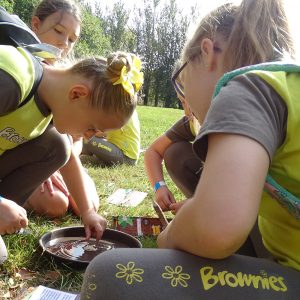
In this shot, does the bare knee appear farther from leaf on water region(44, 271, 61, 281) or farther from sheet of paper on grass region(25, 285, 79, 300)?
sheet of paper on grass region(25, 285, 79, 300)

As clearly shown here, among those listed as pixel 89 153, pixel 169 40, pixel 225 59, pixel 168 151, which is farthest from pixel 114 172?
pixel 169 40

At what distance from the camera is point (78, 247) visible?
6.56ft

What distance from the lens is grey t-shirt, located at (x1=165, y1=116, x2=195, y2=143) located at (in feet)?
8.18

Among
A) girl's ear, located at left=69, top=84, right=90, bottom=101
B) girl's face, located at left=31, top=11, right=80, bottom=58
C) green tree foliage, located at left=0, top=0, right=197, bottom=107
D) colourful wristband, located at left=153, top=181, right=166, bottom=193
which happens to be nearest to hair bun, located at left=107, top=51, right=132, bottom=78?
girl's ear, located at left=69, top=84, right=90, bottom=101

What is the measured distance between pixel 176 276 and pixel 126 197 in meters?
2.10

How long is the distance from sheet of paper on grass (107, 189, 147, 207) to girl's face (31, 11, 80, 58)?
105 centimetres

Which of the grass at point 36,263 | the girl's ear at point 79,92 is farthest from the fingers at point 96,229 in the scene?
the girl's ear at point 79,92

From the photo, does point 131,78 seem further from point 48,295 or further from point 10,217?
point 48,295

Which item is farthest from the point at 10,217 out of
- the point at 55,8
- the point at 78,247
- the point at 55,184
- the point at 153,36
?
the point at 153,36

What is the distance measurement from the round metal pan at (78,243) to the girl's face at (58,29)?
60.1 inches

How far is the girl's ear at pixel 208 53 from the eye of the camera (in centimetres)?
126

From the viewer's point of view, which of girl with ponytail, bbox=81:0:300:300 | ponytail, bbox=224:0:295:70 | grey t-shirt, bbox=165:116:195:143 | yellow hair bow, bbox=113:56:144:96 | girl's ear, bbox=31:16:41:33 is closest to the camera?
girl with ponytail, bbox=81:0:300:300

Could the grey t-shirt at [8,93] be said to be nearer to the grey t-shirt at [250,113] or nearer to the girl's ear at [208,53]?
the girl's ear at [208,53]

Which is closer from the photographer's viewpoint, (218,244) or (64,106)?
(218,244)
